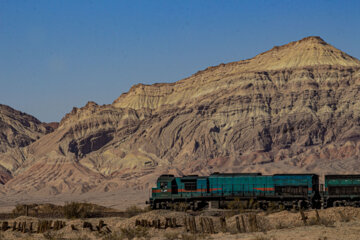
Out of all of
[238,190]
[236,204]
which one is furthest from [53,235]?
[238,190]

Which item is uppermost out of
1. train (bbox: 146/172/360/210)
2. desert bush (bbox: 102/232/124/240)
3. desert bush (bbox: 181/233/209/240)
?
train (bbox: 146/172/360/210)

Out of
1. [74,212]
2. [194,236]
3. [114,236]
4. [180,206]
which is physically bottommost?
[114,236]

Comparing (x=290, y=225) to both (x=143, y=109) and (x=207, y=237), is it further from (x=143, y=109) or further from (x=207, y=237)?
(x=143, y=109)

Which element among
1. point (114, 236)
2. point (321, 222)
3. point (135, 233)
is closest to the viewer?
point (114, 236)

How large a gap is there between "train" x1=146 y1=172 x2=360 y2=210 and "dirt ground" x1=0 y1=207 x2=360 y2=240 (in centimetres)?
1126

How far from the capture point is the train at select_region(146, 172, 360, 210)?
46938 mm

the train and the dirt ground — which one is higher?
the train

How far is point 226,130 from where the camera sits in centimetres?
14475

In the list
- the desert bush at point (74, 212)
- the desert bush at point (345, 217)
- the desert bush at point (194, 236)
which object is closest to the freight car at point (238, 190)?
the desert bush at point (74, 212)

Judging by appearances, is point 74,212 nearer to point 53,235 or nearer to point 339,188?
point 53,235

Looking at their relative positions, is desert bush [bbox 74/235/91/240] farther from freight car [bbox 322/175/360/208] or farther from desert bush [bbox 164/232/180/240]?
freight car [bbox 322/175/360/208]

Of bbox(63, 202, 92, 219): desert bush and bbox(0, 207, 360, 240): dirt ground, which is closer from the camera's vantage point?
bbox(0, 207, 360, 240): dirt ground

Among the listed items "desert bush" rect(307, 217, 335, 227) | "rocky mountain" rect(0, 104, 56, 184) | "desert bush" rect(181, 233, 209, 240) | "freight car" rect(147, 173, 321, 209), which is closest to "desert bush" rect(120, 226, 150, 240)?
"desert bush" rect(181, 233, 209, 240)

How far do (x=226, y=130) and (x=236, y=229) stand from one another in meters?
115
